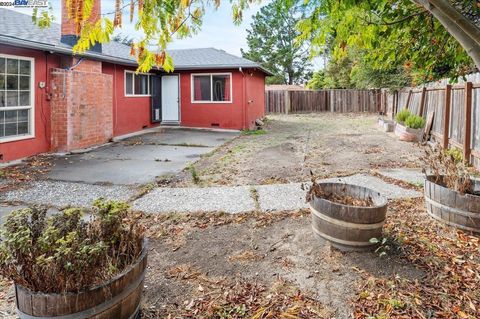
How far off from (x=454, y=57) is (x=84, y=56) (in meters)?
8.78

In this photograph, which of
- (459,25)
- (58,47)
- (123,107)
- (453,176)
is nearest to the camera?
(459,25)

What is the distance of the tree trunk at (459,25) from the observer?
220 cm

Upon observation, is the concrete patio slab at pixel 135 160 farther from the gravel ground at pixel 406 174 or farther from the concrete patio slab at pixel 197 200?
the gravel ground at pixel 406 174

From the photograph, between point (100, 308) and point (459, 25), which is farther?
point (459, 25)

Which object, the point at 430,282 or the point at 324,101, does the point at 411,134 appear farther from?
the point at 324,101

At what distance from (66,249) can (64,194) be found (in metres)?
4.13

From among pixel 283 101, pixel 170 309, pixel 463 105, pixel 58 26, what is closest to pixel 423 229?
pixel 170 309

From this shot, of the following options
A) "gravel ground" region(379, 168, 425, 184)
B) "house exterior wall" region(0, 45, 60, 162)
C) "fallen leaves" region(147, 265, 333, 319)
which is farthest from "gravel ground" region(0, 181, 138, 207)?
"gravel ground" region(379, 168, 425, 184)

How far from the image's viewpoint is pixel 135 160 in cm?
865

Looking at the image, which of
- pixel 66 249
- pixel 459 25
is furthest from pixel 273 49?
pixel 66 249

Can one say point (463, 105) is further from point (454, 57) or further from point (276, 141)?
point (276, 141)

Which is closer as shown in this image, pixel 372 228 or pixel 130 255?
pixel 130 255

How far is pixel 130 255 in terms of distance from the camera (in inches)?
95.4

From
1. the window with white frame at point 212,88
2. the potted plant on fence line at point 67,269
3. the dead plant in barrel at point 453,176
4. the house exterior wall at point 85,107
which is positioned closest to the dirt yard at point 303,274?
the dead plant in barrel at point 453,176
